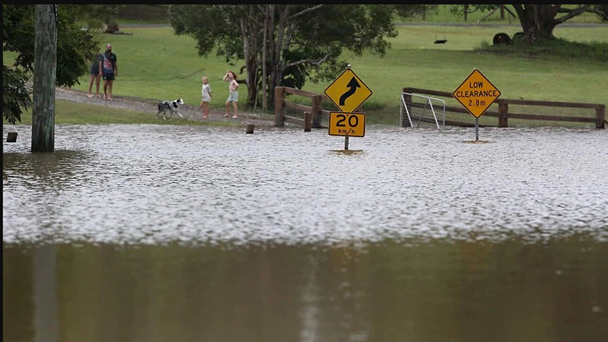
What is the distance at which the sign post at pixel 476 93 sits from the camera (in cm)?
2877

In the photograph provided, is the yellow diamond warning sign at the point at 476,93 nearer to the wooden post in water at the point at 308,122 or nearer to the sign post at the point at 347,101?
the sign post at the point at 347,101

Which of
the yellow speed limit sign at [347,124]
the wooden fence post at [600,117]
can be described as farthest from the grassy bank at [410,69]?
the yellow speed limit sign at [347,124]

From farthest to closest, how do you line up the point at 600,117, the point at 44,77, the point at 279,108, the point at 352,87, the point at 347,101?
1. the point at 279,108
2. the point at 600,117
3. the point at 347,101
4. the point at 352,87
5. the point at 44,77

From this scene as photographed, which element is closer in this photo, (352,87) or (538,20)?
(352,87)

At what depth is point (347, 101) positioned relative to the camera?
25.7m

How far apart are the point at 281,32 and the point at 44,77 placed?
1888 cm

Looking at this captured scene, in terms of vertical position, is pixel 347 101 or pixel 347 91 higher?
pixel 347 91

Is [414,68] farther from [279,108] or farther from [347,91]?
[347,91]

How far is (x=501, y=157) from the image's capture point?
2558 cm

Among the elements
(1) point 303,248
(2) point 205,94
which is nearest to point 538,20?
(2) point 205,94

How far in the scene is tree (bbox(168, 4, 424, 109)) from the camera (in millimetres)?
43031

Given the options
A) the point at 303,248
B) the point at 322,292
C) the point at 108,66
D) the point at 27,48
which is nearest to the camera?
the point at 322,292

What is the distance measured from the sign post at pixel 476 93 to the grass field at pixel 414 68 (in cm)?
1604

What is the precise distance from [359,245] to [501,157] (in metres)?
12.9
